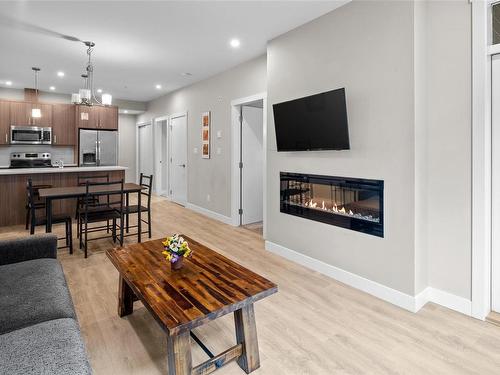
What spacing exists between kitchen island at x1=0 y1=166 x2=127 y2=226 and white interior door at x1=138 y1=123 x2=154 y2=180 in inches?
121

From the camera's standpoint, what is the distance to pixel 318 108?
119 inches

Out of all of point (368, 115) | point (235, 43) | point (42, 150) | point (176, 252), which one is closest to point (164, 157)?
point (42, 150)

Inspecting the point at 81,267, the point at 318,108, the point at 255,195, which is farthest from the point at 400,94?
the point at 81,267

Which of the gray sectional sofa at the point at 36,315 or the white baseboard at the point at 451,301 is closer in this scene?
the gray sectional sofa at the point at 36,315

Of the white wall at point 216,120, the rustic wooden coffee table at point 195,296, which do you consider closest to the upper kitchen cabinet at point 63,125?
the white wall at point 216,120

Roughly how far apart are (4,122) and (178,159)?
379cm

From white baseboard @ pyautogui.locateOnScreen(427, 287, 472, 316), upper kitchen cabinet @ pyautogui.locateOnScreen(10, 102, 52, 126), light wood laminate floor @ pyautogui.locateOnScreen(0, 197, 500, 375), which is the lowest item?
light wood laminate floor @ pyautogui.locateOnScreen(0, 197, 500, 375)

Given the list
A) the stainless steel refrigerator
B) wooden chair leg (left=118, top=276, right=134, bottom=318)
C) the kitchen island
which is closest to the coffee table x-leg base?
wooden chair leg (left=118, top=276, right=134, bottom=318)

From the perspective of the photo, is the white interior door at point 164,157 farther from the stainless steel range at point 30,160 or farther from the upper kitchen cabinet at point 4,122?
the upper kitchen cabinet at point 4,122

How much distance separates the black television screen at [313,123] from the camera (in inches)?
111

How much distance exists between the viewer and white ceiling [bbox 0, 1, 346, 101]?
301 centimetres

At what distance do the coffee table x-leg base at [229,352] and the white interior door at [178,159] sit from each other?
5.20 meters

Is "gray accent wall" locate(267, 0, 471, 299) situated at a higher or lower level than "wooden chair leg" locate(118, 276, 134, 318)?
higher

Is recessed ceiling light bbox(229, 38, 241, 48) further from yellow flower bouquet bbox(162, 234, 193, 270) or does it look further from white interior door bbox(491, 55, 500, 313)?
yellow flower bouquet bbox(162, 234, 193, 270)
